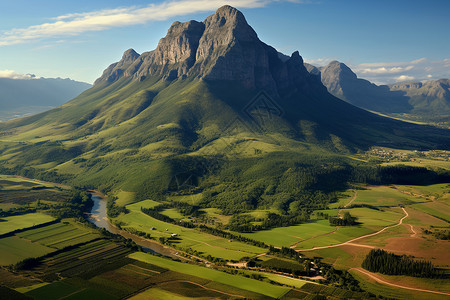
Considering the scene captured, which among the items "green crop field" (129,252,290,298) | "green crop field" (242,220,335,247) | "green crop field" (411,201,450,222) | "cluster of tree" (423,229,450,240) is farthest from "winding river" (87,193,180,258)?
"green crop field" (411,201,450,222)

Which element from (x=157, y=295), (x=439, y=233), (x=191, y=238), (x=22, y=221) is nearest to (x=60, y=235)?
(x=22, y=221)

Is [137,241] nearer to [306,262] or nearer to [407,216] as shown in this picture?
[306,262]

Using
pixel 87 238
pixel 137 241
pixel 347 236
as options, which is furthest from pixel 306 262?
pixel 87 238

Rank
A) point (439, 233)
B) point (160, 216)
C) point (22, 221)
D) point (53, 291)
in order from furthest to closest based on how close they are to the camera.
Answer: point (160, 216) < point (22, 221) < point (439, 233) < point (53, 291)

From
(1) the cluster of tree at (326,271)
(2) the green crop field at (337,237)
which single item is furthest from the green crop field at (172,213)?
(2) the green crop field at (337,237)

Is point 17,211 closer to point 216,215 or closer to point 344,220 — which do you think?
point 216,215

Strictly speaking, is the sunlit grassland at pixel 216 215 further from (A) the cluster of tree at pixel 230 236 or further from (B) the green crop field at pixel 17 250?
(B) the green crop field at pixel 17 250
